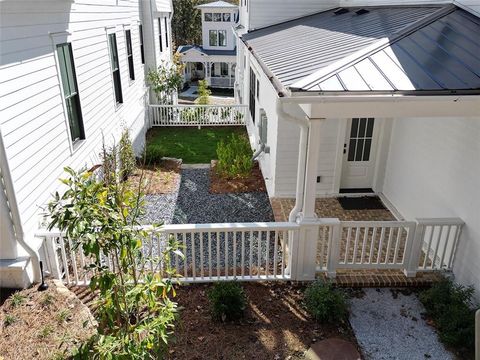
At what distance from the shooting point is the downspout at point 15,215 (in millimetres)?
4219

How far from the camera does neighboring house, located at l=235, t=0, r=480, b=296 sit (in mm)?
4254

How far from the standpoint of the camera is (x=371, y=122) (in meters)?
7.96

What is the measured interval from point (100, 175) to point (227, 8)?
22374mm

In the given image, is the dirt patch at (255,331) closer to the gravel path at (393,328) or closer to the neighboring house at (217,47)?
the gravel path at (393,328)

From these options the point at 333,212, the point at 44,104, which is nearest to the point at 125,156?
the point at 44,104

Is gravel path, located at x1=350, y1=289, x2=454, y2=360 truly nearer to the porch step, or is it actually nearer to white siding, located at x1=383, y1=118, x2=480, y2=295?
the porch step

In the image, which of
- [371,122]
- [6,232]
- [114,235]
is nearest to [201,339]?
[114,235]

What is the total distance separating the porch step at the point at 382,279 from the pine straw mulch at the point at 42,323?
10.7 feet

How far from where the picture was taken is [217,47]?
92.7ft

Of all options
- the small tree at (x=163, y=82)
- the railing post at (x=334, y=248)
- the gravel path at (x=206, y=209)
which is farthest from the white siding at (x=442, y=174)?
the small tree at (x=163, y=82)

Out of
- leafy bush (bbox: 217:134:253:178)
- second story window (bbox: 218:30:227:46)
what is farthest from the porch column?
second story window (bbox: 218:30:227:46)

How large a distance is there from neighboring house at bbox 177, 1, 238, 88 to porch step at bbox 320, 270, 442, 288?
2374 centimetres

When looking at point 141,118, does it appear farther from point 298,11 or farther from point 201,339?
point 201,339

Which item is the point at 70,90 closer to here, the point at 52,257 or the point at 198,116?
the point at 52,257
